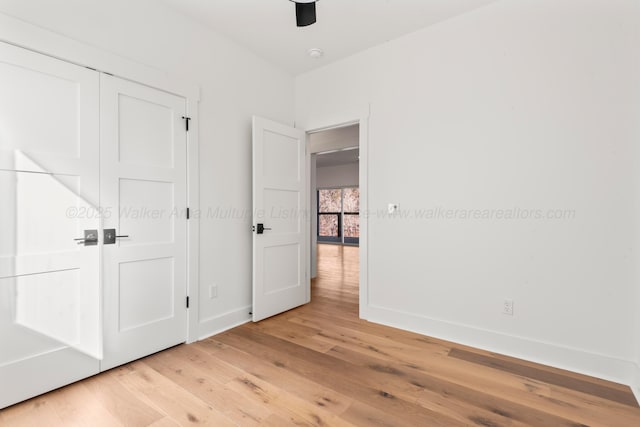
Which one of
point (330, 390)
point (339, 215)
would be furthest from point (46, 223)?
point (339, 215)

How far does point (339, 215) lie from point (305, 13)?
340 inches

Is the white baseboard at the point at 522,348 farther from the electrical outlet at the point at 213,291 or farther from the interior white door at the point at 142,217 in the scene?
the interior white door at the point at 142,217

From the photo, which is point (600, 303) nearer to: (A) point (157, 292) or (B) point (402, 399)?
(B) point (402, 399)

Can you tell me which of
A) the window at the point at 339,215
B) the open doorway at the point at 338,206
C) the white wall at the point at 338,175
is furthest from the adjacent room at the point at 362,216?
the window at the point at 339,215

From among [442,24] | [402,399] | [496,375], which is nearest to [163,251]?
[402,399]

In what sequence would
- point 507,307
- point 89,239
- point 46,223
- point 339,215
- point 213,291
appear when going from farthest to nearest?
point 339,215, point 213,291, point 507,307, point 89,239, point 46,223

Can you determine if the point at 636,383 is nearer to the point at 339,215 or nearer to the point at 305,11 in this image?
the point at 305,11

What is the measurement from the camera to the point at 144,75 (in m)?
2.43

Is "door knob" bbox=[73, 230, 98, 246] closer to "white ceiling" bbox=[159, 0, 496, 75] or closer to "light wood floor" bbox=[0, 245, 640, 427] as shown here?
"light wood floor" bbox=[0, 245, 640, 427]

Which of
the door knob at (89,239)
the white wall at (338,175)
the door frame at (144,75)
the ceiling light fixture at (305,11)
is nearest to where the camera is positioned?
the door frame at (144,75)

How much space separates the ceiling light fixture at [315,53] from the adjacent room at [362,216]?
0.19 metres

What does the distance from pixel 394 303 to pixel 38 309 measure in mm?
2842

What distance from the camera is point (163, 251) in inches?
101

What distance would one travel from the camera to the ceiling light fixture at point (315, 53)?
3.29 meters
